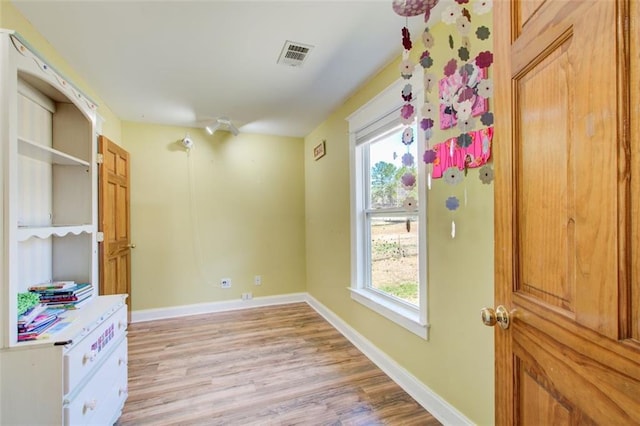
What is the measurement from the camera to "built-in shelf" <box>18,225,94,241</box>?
3.81 ft

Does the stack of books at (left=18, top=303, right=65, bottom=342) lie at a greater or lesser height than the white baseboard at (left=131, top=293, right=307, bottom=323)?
greater

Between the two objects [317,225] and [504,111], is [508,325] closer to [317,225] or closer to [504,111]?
[504,111]

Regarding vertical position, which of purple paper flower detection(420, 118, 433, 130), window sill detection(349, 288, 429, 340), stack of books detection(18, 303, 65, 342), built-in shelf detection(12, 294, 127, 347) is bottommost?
window sill detection(349, 288, 429, 340)

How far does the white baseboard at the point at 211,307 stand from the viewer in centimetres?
334

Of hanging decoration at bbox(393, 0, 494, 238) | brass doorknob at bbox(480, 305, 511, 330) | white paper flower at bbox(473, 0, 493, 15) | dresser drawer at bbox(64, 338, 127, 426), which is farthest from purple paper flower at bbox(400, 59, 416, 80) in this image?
dresser drawer at bbox(64, 338, 127, 426)

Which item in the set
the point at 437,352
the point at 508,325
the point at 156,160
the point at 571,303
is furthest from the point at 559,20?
the point at 156,160

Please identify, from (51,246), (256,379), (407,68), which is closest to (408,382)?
(256,379)

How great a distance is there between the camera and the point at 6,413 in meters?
1.10

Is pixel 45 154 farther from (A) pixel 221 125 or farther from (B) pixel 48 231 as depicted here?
(A) pixel 221 125

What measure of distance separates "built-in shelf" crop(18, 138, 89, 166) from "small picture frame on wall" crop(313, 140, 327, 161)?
2305mm

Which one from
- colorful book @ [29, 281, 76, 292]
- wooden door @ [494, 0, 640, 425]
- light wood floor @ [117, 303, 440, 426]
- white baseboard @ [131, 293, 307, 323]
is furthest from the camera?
white baseboard @ [131, 293, 307, 323]

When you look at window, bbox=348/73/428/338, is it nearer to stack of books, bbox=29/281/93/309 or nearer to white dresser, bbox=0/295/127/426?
white dresser, bbox=0/295/127/426

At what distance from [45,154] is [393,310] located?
2.36 m

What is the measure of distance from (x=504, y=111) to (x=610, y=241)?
464 mm
